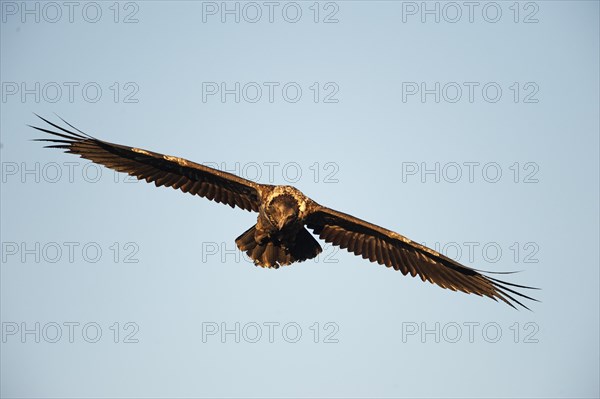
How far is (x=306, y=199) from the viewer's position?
556 inches

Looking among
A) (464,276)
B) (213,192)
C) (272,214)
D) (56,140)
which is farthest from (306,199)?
(56,140)

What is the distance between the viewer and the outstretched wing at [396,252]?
47.4 ft

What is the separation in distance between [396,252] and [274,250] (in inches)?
88.2

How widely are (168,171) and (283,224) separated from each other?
2.54 metres

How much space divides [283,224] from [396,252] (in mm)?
2573

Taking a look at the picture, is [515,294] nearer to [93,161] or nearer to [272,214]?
[272,214]

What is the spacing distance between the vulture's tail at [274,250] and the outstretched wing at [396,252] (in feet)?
1.69

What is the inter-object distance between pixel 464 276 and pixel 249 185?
13.3 feet

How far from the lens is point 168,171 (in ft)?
49.0

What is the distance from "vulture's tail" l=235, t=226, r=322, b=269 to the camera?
14602 mm

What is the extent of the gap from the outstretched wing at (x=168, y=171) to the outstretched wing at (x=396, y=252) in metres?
1.33

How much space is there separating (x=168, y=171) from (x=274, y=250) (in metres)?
2.32

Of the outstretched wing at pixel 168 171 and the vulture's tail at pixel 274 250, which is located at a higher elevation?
the outstretched wing at pixel 168 171

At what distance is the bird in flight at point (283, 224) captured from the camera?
13977 mm
